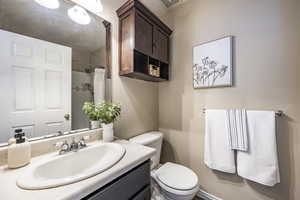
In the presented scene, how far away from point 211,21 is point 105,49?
1259 millimetres

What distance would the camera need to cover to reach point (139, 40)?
4.35 ft

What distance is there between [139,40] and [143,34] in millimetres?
109

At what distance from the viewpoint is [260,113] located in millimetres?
1158

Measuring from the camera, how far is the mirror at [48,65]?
0.80 metres

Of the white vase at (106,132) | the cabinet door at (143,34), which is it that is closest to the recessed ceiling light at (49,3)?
the cabinet door at (143,34)

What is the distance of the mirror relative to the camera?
80 centimetres

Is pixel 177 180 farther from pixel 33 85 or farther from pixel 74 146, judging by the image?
pixel 33 85

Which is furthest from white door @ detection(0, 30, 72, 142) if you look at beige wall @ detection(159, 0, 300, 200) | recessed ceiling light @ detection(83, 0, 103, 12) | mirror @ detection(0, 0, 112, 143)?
beige wall @ detection(159, 0, 300, 200)

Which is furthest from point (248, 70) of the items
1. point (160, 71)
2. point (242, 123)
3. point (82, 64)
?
point (82, 64)

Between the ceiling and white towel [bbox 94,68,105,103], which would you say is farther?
white towel [bbox 94,68,105,103]

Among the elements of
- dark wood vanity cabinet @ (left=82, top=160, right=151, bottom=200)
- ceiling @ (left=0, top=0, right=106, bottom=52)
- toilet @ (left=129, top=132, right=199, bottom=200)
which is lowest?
toilet @ (left=129, top=132, right=199, bottom=200)

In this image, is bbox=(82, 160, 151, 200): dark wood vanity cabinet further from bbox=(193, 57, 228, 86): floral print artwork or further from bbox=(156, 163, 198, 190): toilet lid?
bbox=(193, 57, 228, 86): floral print artwork

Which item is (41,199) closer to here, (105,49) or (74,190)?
(74,190)

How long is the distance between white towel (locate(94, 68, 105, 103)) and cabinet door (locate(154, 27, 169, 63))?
2.24ft
